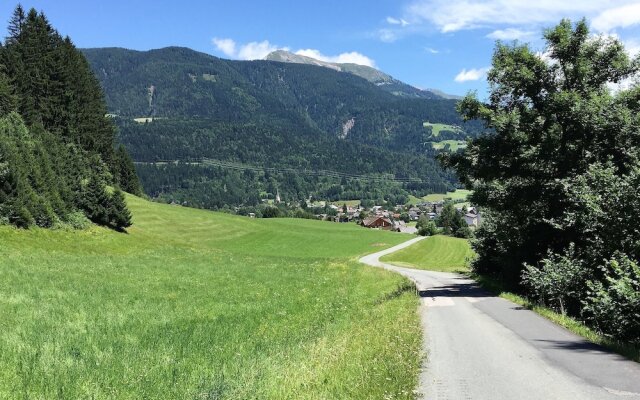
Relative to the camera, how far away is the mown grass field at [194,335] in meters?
8.43

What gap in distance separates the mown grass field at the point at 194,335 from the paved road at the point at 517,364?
2.33 feet

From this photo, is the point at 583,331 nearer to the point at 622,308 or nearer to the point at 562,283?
the point at 622,308

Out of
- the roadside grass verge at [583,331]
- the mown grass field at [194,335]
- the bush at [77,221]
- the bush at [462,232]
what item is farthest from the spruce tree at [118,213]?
the bush at [462,232]

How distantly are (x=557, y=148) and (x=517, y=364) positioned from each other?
59.4ft

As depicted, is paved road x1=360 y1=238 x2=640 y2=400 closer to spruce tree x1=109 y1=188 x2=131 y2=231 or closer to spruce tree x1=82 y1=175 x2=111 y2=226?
spruce tree x1=82 y1=175 x2=111 y2=226

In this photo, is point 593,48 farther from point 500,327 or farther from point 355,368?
point 355,368

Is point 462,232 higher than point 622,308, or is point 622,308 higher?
point 622,308

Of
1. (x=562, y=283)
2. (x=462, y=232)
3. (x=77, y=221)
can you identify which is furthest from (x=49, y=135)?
(x=462, y=232)

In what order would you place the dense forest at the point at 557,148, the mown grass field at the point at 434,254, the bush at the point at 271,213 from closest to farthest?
the dense forest at the point at 557,148 → the mown grass field at the point at 434,254 → the bush at the point at 271,213

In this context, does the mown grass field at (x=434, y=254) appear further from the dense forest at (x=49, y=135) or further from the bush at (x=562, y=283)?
the bush at (x=562, y=283)

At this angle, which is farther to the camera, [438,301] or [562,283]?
[438,301]

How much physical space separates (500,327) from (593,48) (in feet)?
60.1

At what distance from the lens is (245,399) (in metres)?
7.69

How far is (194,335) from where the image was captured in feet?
42.6
